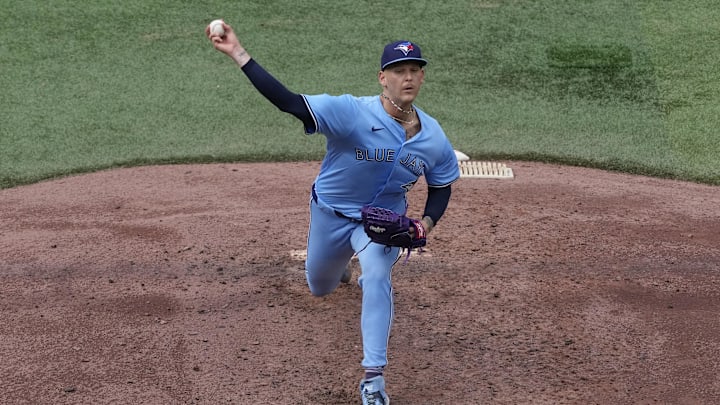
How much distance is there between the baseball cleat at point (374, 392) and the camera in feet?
14.9

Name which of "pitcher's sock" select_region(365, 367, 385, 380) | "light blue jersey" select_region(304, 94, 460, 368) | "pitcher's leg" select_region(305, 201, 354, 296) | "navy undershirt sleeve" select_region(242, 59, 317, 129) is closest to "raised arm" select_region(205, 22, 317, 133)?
"navy undershirt sleeve" select_region(242, 59, 317, 129)

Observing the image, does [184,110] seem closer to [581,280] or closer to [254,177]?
[254,177]

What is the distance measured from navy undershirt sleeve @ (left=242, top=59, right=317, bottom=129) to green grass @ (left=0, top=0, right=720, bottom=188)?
3.69 metres

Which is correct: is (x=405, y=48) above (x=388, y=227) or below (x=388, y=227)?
above

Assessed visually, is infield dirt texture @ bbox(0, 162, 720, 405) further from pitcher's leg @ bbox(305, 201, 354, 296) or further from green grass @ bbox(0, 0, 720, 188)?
green grass @ bbox(0, 0, 720, 188)

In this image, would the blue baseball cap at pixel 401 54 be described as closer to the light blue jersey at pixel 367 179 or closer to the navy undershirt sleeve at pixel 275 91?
the light blue jersey at pixel 367 179

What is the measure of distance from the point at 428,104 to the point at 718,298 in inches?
154

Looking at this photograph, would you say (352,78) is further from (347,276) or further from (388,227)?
(388,227)

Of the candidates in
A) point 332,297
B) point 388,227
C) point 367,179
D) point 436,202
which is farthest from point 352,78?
point 388,227

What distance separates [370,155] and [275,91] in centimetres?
63

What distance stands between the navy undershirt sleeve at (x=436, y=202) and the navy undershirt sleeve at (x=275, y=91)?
2.82 ft

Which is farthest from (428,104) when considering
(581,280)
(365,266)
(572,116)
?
(365,266)

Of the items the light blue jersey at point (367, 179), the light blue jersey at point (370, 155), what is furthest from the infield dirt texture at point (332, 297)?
the light blue jersey at point (370, 155)

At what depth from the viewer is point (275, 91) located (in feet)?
14.4
